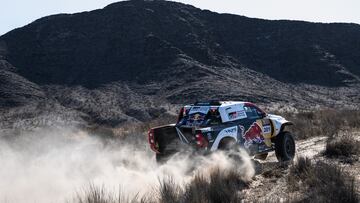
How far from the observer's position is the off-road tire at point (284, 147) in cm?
1377

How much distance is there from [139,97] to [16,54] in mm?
20389

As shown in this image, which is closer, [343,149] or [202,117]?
[202,117]

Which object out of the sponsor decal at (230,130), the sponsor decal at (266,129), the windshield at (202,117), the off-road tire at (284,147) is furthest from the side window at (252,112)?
the windshield at (202,117)

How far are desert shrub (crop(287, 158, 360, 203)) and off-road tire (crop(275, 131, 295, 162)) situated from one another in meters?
2.80

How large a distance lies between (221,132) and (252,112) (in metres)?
1.77

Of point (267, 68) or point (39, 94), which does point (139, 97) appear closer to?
point (39, 94)

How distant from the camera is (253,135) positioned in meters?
13.3

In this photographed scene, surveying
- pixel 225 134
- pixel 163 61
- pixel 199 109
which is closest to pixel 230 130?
pixel 225 134

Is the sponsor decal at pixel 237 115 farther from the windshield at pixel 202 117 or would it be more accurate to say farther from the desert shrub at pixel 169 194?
the desert shrub at pixel 169 194

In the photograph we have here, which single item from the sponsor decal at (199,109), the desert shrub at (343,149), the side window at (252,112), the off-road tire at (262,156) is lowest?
the off-road tire at (262,156)

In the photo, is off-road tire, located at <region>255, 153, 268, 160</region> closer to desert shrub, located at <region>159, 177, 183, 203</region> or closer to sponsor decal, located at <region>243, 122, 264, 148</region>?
sponsor decal, located at <region>243, 122, 264, 148</region>

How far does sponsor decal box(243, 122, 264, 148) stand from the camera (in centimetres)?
1297

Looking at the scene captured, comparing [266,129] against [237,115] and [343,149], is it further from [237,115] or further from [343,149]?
[343,149]

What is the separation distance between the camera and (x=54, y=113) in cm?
4597
